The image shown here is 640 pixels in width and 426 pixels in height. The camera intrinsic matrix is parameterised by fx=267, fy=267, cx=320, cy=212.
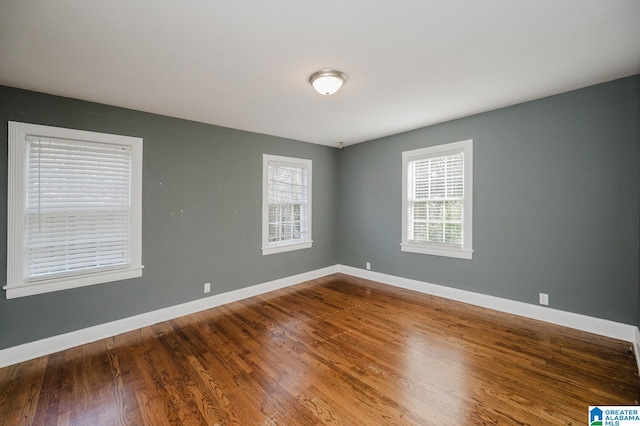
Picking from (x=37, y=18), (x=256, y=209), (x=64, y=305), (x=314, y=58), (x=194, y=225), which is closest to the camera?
(x=37, y=18)

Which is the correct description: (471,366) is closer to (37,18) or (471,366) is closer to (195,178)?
(195,178)

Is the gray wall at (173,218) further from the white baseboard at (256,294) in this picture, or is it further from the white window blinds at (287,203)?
the white window blinds at (287,203)

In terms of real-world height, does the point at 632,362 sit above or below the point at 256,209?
below

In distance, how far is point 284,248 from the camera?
15.4ft

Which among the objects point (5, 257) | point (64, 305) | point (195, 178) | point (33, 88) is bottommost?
point (64, 305)

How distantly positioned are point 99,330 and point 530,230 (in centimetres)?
509

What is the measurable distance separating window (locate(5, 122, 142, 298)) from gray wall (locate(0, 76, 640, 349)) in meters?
0.09

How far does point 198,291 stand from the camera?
146 inches

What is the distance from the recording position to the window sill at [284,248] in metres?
4.45

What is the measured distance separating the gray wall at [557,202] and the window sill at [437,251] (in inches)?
3.4

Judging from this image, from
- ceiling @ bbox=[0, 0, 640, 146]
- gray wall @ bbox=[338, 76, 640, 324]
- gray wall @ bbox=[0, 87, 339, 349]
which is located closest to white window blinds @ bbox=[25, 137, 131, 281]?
gray wall @ bbox=[0, 87, 339, 349]

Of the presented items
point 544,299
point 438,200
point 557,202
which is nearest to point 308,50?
point 438,200

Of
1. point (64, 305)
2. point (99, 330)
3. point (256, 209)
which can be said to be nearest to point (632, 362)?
point (256, 209)
